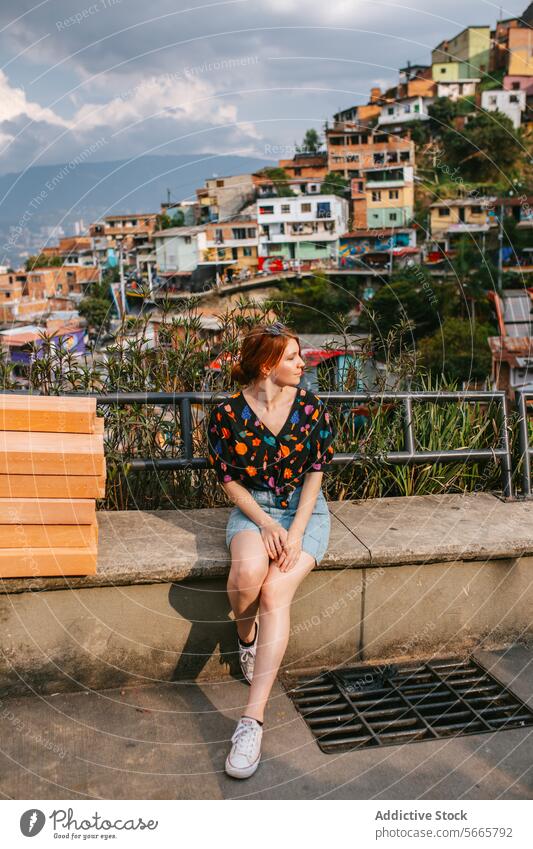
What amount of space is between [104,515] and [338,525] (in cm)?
107

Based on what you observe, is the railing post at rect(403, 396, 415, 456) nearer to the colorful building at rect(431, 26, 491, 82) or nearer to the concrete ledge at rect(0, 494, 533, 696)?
the concrete ledge at rect(0, 494, 533, 696)

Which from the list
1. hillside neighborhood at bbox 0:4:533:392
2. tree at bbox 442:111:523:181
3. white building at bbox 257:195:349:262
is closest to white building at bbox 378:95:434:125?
hillside neighborhood at bbox 0:4:533:392

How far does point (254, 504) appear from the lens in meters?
3.19

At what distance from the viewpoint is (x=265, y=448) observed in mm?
3254

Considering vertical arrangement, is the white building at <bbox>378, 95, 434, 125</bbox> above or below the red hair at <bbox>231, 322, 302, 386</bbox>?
above

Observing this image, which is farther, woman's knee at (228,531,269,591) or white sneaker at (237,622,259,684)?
white sneaker at (237,622,259,684)

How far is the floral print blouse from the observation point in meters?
3.25

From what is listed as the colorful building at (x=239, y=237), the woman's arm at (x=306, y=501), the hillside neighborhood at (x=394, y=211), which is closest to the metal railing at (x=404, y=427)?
the woman's arm at (x=306, y=501)

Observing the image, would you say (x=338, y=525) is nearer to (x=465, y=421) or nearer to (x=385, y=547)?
(x=385, y=547)

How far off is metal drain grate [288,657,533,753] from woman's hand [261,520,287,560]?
65cm

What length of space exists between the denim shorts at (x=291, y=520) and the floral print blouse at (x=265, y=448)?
26mm

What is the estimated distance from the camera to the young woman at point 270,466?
121 inches

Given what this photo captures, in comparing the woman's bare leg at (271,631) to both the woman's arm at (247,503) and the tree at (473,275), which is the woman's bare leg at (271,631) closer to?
the woman's arm at (247,503)

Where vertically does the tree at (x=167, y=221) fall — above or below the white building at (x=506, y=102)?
below
